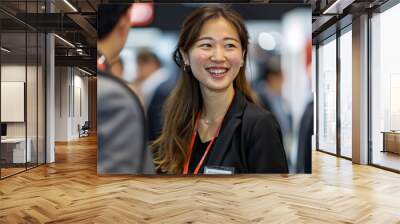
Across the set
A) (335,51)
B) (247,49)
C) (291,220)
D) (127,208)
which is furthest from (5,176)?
(335,51)

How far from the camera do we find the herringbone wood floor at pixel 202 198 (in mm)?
4191

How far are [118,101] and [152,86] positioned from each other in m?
0.61

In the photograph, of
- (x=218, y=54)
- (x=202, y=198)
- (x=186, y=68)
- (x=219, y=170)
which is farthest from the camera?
(x=186, y=68)

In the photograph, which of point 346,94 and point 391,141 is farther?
point 346,94

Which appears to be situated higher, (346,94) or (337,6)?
(337,6)

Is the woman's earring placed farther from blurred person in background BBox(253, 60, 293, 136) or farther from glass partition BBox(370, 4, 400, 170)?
glass partition BBox(370, 4, 400, 170)

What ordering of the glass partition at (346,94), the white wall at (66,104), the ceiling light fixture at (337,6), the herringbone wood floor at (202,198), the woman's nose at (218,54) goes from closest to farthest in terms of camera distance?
1. the herringbone wood floor at (202,198)
2. the woman's nose at (218,54)
3. the ceiling light fixture at (337,6)
4. the glass partition at (346,94)
5. the white wall at (66,104)

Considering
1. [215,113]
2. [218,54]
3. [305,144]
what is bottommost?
[305,144]

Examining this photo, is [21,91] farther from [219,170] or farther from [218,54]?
[219,170]

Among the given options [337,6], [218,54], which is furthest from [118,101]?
[337,6]

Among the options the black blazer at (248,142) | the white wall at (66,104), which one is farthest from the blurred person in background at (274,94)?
the white wall at (66,104)

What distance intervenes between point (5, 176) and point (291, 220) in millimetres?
5069

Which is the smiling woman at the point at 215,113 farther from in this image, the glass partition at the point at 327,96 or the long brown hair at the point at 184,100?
the glass partition at the point at 327,96

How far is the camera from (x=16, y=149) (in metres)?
7.16
